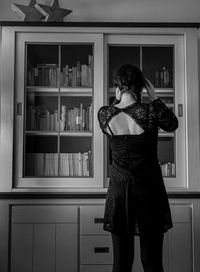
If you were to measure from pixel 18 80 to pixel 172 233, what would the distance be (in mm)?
1411

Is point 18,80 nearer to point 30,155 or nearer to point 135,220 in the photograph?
point 30,155

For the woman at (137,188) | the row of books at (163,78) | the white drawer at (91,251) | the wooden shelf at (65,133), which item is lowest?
the white drawer at (91,251)

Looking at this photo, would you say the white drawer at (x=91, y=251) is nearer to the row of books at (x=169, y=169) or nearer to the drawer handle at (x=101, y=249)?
the drawer handle at (x=101, y=249)

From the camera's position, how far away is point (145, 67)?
2.56 metres

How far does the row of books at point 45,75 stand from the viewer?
8.32 ft

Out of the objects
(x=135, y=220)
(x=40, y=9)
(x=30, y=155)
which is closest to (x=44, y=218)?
(x=30, y=155)

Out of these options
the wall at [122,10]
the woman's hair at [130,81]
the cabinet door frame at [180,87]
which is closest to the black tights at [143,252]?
the woman's hair at [130,81]

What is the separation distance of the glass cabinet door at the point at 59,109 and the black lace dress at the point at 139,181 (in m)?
0.89

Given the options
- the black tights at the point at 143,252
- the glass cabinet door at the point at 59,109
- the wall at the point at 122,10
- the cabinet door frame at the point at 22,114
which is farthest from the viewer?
the wall at the point at 122,10

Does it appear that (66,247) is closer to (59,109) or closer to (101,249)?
(101,249)

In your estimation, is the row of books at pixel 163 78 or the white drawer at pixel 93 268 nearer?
the white drawer at pixel 93 268

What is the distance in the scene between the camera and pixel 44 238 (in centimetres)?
232

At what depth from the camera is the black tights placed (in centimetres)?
147

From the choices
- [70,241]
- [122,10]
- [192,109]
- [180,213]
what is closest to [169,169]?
[180,213]
